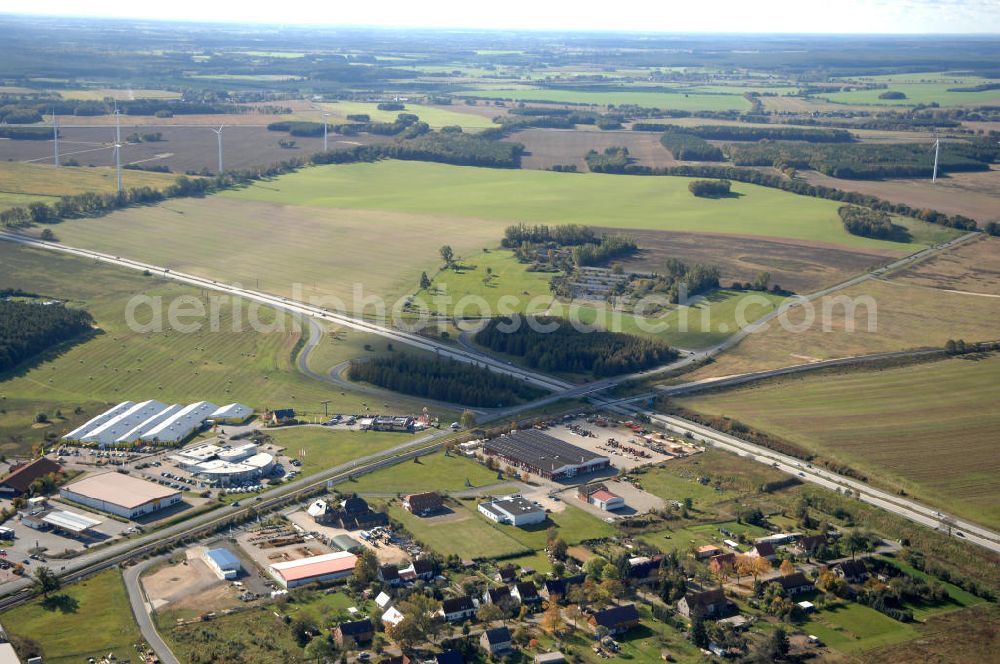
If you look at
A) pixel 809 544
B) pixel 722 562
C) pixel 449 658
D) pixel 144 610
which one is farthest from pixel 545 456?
pixel 144 610

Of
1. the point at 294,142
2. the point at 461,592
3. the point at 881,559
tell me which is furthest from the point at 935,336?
the point at 294,142

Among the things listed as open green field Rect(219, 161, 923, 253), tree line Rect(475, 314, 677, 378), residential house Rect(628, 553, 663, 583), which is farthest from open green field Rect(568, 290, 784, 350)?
residential house Rect(628, 553, 663, 583)

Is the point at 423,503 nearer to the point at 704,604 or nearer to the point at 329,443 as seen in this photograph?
the point at 329,443

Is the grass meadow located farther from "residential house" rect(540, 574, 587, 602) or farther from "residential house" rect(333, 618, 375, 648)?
"residential house" rect(540, 574, 587, 602)

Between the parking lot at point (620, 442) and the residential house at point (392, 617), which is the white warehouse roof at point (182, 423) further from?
the residential house at point (392, 617)

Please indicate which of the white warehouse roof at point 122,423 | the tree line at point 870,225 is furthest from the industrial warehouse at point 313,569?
the tree line at point 870,225

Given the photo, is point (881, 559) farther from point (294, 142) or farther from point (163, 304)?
point (294, 142)
